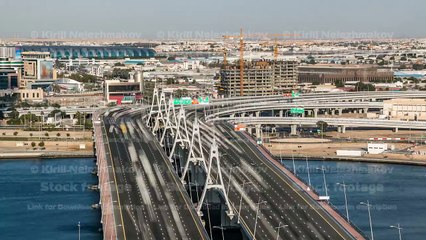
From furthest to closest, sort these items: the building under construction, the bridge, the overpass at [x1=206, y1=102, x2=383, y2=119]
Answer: the building under construction < the overpass at [x1=206, y1=102, x2=383, y2=119] < the bridge

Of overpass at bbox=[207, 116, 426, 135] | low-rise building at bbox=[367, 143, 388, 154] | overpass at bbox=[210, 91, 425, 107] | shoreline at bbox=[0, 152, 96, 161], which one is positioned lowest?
shoreline at bbox=[0, 152, 96, 161]

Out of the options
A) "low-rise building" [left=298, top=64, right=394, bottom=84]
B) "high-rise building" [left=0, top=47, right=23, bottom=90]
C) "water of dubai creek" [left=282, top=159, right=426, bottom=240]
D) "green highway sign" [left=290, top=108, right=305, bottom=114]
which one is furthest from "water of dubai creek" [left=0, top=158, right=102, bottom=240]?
"low-rise building" [left=298, top=64, right=394, bottom=84]

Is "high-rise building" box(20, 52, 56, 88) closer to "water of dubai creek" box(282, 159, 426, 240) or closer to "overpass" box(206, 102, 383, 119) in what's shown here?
"overpass" box(206, 102, 383, 119)

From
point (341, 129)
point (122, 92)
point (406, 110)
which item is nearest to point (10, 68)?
point (122, 92)

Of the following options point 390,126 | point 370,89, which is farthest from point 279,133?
point 370,89

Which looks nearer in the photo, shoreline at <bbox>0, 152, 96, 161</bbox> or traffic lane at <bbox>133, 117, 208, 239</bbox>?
traffic lane at <bbox>133, 117, 208, 239</bbox>

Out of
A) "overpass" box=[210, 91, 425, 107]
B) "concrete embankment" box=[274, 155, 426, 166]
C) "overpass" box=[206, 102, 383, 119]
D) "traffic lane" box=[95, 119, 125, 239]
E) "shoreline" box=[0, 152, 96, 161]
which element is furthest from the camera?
"overpass" box=[210, 91, 425, 107]

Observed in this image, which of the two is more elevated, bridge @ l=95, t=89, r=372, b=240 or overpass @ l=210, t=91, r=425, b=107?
overpass @ l=210, t=91, r=425, b=107

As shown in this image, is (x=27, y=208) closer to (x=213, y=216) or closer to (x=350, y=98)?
(x=213, y=216)
